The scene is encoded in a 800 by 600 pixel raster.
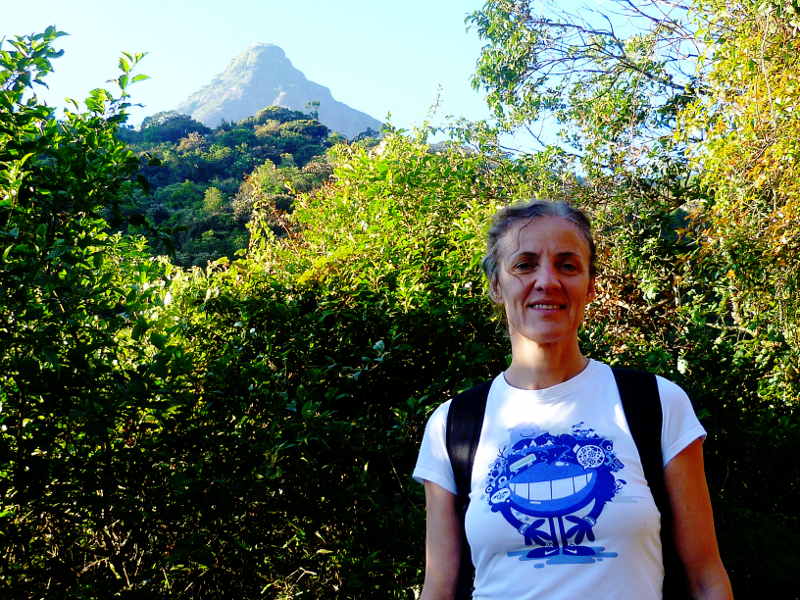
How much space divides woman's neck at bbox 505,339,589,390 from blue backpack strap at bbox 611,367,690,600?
0.15m

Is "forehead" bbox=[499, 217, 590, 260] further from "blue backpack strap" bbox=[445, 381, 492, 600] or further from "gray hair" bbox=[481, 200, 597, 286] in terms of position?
"blue backpack strap" bbox=[445, 381, 492, 600]

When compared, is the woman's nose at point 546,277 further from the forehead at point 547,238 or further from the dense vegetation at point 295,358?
the dense vegetation at point 295,358

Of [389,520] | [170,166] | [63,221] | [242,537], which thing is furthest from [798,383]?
[170,166]

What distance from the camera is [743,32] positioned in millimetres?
5234

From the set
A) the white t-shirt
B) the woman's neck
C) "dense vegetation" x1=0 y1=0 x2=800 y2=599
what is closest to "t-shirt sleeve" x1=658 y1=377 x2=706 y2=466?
the white t-shirt

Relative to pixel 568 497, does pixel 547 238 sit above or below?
above

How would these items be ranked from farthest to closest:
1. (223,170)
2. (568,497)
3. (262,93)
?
(262,93) < (223,170) < (568,497)

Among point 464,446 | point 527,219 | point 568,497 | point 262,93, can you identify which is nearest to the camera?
point 568,497

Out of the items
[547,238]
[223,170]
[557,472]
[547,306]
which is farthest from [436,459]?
[223,170]

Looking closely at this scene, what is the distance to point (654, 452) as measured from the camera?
1.42 metres

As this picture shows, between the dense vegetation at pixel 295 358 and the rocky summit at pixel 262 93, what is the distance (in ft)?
453

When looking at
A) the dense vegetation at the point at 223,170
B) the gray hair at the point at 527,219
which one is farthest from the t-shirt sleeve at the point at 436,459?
the dense vegetation at the point at 223,170

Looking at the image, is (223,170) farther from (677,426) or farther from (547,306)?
(677,426)

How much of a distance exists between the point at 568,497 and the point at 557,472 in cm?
6
